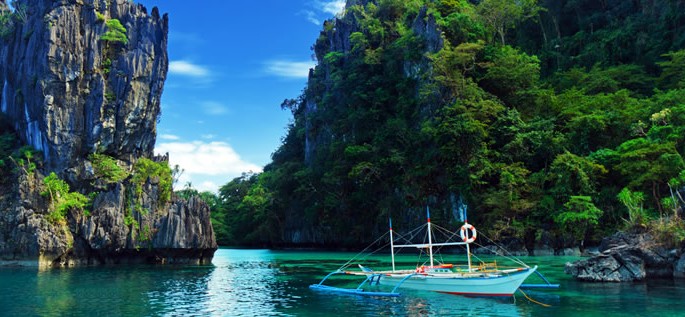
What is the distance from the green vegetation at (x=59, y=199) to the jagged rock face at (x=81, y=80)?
2.38 meters

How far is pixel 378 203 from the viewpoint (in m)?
52.5

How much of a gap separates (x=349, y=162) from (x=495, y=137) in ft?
53.5

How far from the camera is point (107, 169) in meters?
41.5

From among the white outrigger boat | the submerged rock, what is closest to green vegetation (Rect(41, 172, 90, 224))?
the white outrigger boat

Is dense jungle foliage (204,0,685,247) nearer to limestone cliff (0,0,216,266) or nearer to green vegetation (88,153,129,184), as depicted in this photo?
limestone cliff (0,0,216,266)

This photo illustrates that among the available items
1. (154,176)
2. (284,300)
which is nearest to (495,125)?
(154,176)

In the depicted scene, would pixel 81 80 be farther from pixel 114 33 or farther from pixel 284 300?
pixel 284 300

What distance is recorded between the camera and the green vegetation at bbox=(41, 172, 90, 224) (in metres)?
37.3

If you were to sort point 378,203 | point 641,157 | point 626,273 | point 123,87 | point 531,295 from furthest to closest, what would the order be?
point 378,203
point 123,87
point 641,157
point 626,273
point 531,295

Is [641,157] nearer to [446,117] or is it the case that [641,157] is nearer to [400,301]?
[446,117]

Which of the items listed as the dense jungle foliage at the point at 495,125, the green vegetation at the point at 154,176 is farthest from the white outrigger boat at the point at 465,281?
the green vegetation at the point at 154,176

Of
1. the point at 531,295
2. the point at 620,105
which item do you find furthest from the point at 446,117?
the point at 531,295

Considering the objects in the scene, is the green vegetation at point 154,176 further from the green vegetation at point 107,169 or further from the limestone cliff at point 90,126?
the green vegetation at point 107,169

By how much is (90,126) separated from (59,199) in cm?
728
